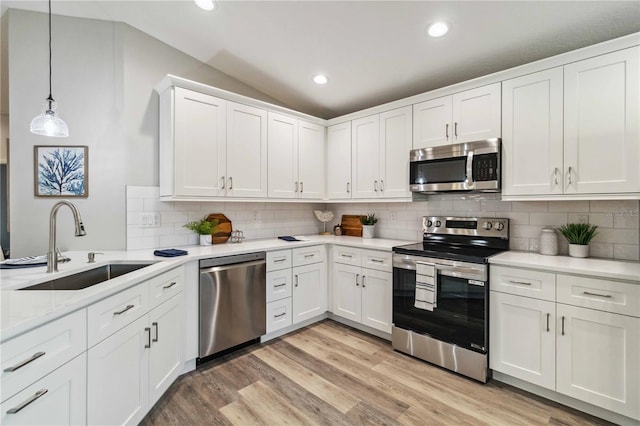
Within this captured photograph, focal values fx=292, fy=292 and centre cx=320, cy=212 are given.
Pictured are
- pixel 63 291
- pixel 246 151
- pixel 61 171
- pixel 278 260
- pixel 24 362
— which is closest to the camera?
pixel 24 362

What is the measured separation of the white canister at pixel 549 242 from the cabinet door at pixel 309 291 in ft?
6.78

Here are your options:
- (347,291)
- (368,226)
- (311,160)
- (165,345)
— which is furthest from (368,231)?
(165,345)

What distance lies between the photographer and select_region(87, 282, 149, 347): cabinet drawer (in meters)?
1.38

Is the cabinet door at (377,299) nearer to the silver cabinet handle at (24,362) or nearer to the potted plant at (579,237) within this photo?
the potted plant at (579,237)

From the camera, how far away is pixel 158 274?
194 centimetres

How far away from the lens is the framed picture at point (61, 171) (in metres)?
2.43

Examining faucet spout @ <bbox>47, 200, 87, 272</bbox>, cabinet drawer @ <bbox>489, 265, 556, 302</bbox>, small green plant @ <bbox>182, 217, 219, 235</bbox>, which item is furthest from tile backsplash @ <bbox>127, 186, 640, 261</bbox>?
faucet spout @ <bbox>47, 200, 87, 272</bbox>

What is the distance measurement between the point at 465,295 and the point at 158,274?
2250 millimetres

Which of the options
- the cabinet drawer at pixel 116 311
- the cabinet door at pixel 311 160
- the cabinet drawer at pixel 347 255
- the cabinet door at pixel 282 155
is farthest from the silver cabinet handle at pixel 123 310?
the cabinet door at pixel 311 160

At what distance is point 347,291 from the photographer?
3197 millimetres

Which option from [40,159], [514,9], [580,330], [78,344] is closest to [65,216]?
[40,159]

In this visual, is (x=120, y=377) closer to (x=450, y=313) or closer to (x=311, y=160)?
(x=450, y=313)

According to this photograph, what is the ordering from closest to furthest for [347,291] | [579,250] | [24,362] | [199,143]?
[24,362], [579,250], [199,143], [347,291]

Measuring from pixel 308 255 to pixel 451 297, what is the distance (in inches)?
58.2
